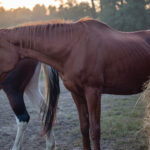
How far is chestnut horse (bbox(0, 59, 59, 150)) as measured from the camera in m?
3.37

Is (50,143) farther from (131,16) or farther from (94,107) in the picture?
(131,16)

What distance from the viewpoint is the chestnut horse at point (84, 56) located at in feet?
8.93

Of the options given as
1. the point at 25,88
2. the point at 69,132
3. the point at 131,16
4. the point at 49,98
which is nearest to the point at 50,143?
the point at 49,98

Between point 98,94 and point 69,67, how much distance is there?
0.45 metres

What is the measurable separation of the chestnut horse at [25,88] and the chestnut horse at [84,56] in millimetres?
708

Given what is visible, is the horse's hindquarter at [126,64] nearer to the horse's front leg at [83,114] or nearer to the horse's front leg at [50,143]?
the horse's front leg at [83,114]

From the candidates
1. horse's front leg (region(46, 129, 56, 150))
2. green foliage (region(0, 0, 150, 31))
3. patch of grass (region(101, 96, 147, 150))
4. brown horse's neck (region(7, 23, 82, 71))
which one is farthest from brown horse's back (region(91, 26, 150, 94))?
green foliage (region(0, 0, 150, 31))

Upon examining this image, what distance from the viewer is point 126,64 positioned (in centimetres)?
295

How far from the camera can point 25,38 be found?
9.06 ft

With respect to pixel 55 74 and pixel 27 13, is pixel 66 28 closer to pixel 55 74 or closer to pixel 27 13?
pixel 55 74

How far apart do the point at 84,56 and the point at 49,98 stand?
111cm

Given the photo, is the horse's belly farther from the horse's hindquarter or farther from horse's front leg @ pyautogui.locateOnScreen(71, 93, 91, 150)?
horse's front leg @ pyautogui.locateOnScreen(71, 93, 91, 150)

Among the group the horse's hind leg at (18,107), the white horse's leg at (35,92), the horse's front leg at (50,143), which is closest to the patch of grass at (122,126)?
the horse's front leg at (50,143)

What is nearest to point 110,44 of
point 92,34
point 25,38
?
point 92,34
